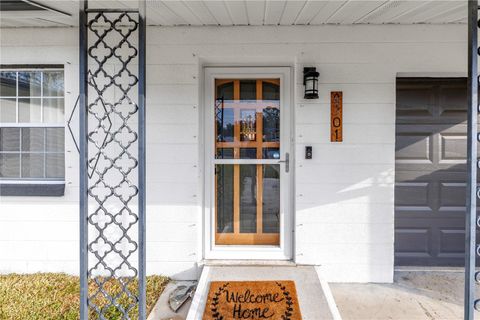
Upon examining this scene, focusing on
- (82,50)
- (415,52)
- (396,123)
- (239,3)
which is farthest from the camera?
(396,123)

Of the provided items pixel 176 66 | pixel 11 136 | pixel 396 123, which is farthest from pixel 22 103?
pixel 396 123

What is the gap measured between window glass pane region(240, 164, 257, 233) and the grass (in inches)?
37.8

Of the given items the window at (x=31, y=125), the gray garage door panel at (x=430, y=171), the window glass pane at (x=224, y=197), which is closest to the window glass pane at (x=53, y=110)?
the window at (x=31, y=125)

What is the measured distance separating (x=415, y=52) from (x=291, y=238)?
2.14 m

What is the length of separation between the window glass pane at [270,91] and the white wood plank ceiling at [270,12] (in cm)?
58

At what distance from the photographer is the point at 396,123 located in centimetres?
324

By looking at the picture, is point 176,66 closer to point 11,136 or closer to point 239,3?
point 239,3

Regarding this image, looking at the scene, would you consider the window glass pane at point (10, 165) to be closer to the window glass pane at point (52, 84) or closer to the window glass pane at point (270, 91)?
the window glass pane at point (52, 84)

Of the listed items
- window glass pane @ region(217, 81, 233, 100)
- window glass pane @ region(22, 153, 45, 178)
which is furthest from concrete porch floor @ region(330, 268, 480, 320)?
window glass pane @ region(22, 153, 45, 178)

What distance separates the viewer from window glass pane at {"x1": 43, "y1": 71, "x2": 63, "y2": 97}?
329 centimetres

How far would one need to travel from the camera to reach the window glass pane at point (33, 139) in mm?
3275

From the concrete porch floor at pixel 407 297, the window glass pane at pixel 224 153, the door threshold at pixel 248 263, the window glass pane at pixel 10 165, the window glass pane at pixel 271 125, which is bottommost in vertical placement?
the concrete porch floor at pixel 407 297

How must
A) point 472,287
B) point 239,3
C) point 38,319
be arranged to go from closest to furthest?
1. point 472,287
2. point 38,319
3. point 239,3

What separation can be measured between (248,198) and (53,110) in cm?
219
